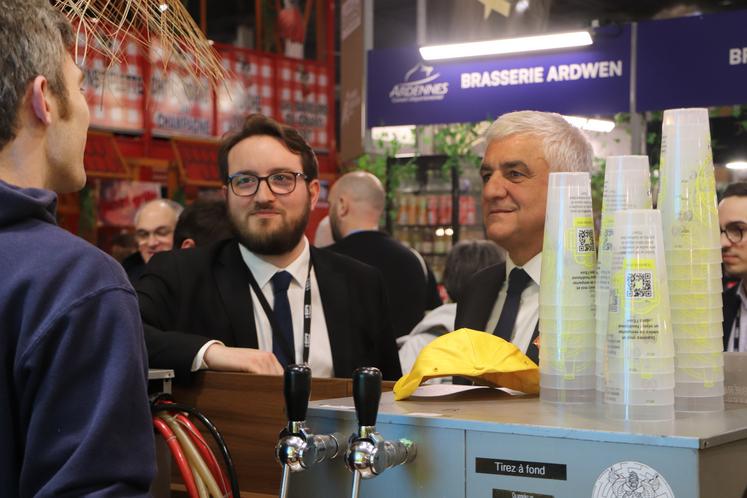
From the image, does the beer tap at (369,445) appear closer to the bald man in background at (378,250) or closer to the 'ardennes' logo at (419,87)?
the bald man in background at (378,250)

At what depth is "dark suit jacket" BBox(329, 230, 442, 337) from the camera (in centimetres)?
481

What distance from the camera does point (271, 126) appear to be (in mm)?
2889

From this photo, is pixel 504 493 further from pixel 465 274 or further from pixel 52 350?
pixel 465 274

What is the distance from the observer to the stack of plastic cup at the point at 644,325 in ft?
4.38

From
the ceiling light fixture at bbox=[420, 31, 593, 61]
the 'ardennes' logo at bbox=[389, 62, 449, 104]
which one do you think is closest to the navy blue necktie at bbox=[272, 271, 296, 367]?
the ceiling light fixture at bbox=[420, 31, 593, 61]

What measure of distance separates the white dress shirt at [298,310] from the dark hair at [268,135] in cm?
25

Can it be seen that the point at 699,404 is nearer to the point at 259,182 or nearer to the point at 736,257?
the point at 259,182

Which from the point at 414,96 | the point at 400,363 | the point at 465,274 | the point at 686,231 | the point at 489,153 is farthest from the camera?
the point at 414,96

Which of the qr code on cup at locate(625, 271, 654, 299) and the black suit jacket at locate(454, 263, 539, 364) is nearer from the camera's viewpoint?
the qr code on cup at locate(625, 271, 654, 299)

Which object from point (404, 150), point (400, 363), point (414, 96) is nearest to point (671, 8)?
point (404, 150)

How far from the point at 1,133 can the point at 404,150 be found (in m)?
8.41

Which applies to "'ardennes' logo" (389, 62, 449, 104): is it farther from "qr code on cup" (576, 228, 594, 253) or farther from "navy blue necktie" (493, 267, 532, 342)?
"qr code on cup" (576, 228, 594, 253)

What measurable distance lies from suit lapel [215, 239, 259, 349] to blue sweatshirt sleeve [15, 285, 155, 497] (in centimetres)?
130

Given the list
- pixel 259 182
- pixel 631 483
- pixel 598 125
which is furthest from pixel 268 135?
pixel 598 125
